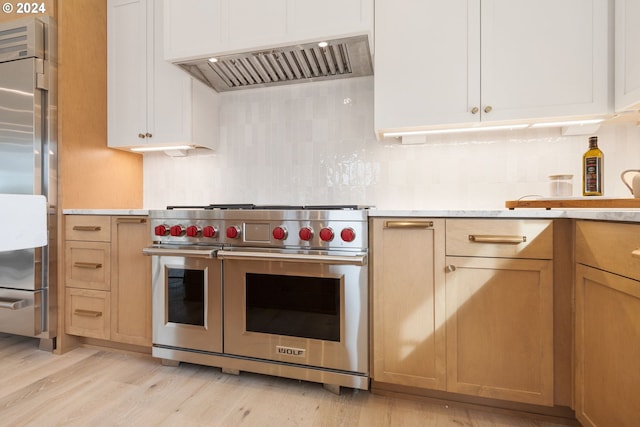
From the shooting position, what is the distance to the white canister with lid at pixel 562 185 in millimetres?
1803

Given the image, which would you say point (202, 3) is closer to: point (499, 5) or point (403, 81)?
point (403, 81)

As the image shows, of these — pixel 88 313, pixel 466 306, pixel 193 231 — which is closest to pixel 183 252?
pixel 193 231

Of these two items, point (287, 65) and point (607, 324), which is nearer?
point (607, 324)

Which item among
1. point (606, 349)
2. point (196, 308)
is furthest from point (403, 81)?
point (196, 308)

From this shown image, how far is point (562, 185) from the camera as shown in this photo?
1.81 m

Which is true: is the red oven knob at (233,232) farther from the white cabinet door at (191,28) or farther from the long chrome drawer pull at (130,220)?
the white cabinet door at (191,28)

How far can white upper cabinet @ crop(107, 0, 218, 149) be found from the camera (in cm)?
227

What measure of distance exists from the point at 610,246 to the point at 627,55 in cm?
97

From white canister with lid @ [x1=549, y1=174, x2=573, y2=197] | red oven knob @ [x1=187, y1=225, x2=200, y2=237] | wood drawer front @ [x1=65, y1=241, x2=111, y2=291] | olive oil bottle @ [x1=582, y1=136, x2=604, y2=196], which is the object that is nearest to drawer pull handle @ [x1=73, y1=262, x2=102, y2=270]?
wood drawer front @ [x1=65, y1=241, x2=111, y2=291]

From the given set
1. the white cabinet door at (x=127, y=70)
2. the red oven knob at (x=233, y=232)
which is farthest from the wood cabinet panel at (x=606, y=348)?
the white cabinet door at (x=127, y=70)

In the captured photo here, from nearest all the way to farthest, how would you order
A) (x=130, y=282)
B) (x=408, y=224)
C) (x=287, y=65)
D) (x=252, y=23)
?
(x=408, y=224) < (x=252, y=23) < (x=130, y=282) < (x=287, y=65)

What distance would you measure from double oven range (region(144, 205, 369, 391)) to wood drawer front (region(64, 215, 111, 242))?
0.38 meters

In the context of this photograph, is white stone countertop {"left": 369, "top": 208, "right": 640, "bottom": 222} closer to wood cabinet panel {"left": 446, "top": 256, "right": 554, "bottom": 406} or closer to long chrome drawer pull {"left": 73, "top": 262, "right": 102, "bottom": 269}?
wood cabinet panel {"left": 446, "top": 256, "right": 554, "bottom": 406}

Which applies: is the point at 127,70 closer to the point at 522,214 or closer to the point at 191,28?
the point at 191,28
